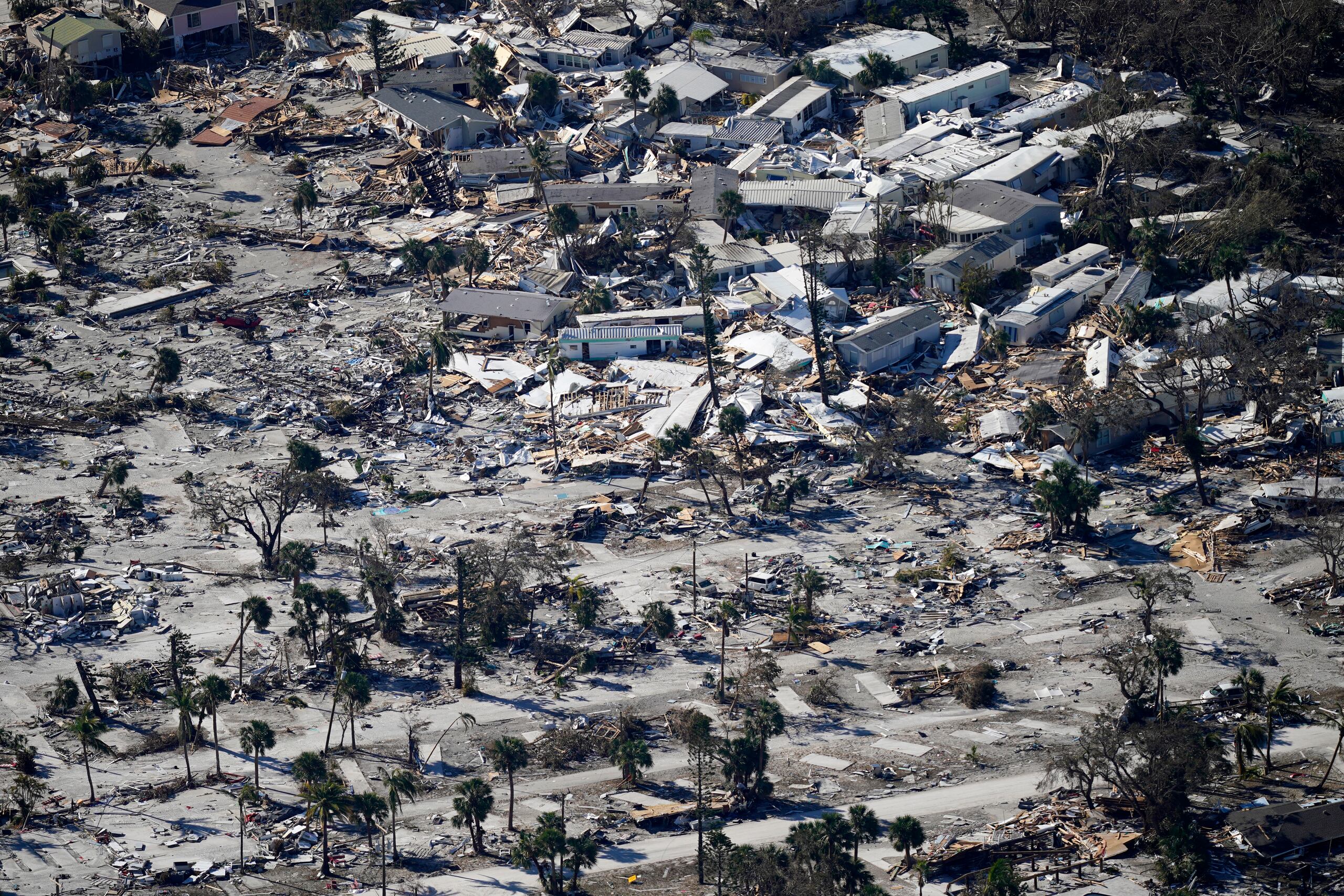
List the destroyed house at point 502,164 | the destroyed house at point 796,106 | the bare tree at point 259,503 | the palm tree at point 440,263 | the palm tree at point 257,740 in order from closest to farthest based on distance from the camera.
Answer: the palm tree at point 257,740 < the bare tree at point 259,503 < the palm tree at point 440,263 < the destroyed house at point 502,164 < the destroyed house at point 796,106

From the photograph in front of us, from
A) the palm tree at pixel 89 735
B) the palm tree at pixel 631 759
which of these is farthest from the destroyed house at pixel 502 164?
the palm tree at pixel 631 759

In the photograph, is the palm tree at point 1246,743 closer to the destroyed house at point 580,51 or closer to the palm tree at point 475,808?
the palm tree at point 475,808

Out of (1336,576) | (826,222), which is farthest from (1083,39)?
(1336,576)

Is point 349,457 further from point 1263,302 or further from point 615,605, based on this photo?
point 1263,302

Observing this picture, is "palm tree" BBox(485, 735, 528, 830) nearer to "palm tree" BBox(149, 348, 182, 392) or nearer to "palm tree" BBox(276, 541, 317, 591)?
"palm tree" BBox(276, 541, 317, 591)

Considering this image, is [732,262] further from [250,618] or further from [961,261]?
[250,618]

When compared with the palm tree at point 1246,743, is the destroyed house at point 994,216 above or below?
above

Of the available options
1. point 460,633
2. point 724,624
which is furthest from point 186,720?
point 724,624
